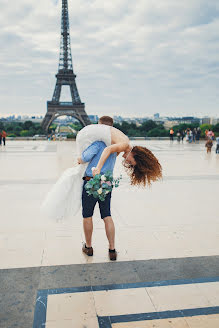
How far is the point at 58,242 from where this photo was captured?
359 cm

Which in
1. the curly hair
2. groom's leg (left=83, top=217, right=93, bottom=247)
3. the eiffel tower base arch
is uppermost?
the eiffel tower base arch

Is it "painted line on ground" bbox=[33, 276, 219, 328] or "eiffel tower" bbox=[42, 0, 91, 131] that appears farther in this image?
"eiffel tower" bbox=[42, 0, 91, 131]

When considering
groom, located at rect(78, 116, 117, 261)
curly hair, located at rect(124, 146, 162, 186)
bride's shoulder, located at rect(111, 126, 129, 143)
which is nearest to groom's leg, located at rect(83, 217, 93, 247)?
groom, located at rect(78, 116, 117, 261)

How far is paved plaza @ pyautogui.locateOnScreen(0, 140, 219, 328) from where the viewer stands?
7.61 ft

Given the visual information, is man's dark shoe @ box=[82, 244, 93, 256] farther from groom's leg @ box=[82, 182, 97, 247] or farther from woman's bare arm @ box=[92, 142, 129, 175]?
woman's bare arm @ box=[92, 142, 129, 175]

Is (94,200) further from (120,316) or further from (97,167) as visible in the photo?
(120,316)

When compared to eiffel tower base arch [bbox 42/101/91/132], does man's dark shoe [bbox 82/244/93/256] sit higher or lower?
lower

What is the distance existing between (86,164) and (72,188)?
0.28 m

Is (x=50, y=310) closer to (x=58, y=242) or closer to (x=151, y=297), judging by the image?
(x=151, y=297)

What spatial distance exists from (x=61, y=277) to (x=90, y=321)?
0.67 m

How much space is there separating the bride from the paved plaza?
23.1 inches

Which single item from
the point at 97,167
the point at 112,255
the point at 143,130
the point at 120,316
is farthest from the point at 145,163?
the point at 143,130

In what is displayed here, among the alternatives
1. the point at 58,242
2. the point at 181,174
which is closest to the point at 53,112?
the point at 181,174

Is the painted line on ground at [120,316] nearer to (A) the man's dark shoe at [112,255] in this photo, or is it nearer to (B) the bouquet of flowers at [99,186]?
(A) the man's dark shoe at [112,255]
